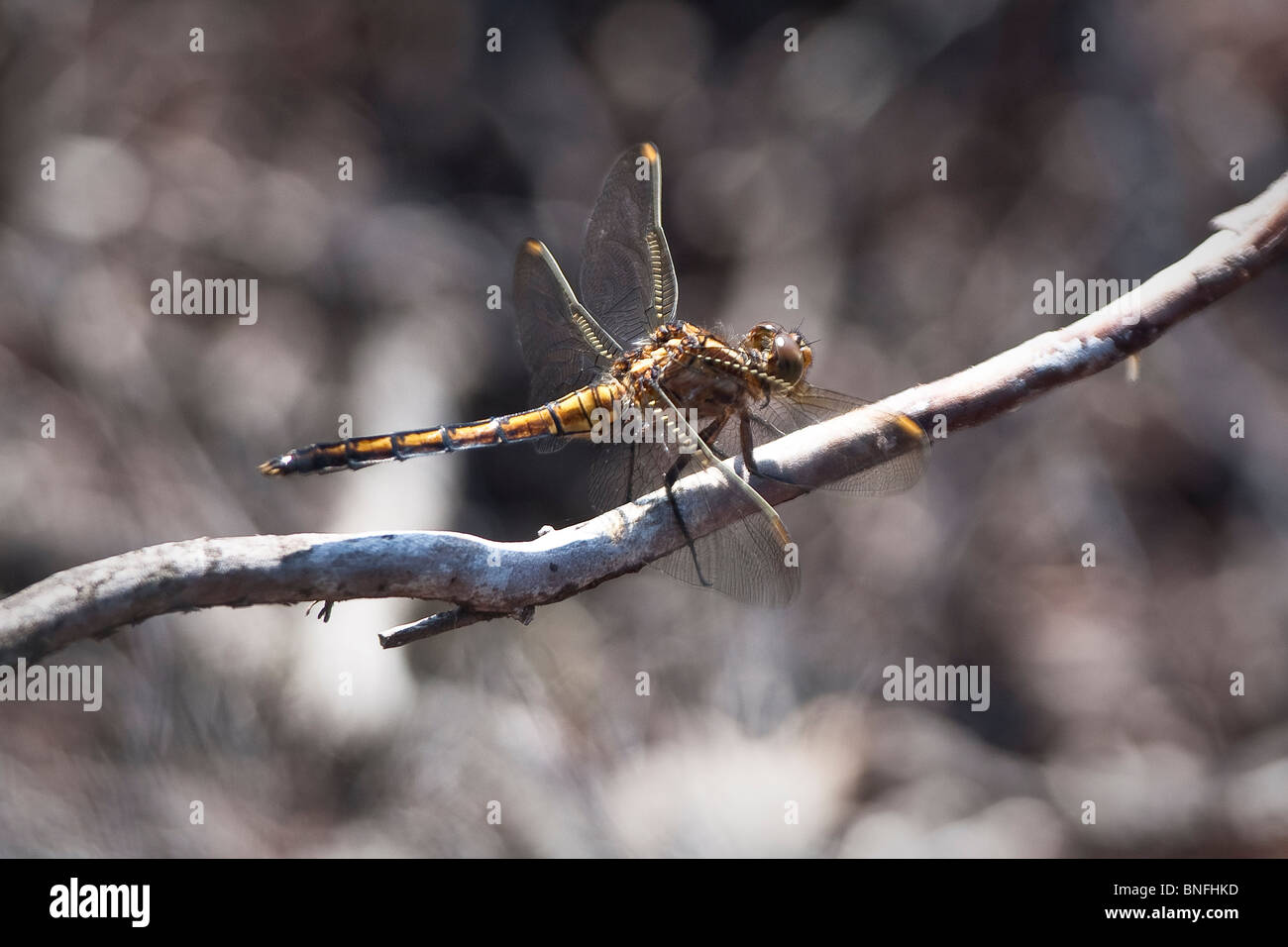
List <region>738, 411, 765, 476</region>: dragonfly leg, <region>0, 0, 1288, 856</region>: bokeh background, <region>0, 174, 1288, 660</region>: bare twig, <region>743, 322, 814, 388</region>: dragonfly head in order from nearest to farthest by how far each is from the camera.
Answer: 1. <region>0, 174, 1288, 660</region>: bare twig
2. <region>738, 411, 765, 476</region>: dragonfly leg
3. <region>743, 322, 814, 388</region>: dragonfly head
4. <region>0, 0, 1288, 856</region>: bokeh background

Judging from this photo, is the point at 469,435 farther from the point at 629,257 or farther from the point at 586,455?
the point at 586,455

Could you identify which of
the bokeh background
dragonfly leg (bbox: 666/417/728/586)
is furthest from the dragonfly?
the bokeh background

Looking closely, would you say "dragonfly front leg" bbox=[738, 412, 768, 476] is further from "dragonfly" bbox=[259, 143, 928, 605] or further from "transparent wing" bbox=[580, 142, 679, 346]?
"transparent wing" bbox=[580, 142, 679, 346]

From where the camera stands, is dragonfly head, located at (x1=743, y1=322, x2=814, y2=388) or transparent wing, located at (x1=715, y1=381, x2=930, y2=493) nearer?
transparent wing, located at (x1=715, y1=381, x2=930, y2=493)

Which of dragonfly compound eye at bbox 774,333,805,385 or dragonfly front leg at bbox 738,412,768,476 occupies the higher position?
dragonfly compound eye at bbox 774,333,805,385

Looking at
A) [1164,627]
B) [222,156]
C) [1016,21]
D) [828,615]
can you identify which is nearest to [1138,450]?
[1164,627]

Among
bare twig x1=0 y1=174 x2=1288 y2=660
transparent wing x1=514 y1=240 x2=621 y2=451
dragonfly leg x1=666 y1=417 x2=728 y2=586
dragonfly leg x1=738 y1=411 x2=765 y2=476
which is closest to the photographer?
bare twig x1=0 y1=174 x2=1288 y2=660

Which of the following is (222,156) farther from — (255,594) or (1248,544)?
(1248,544)

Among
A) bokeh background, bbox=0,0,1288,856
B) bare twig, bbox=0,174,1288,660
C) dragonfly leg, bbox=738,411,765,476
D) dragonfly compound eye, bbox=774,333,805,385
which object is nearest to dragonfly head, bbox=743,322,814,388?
dragonfly compound eye, bbox=774,333,805,385

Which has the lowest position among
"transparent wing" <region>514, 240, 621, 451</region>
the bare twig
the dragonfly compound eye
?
the bare twig
